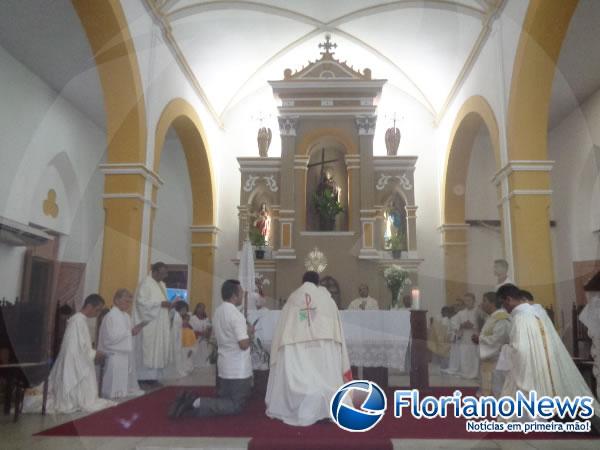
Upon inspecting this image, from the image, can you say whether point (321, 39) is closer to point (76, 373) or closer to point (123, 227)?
point (123, 227)

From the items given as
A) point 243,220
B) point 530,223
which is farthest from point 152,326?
point 530,223

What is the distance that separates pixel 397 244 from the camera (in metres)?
12.0

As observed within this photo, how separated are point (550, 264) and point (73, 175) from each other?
9.56 meters

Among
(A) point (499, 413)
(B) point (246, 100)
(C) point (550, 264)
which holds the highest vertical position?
(B) point (246, 100)

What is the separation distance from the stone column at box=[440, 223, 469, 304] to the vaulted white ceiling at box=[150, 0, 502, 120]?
2969mm

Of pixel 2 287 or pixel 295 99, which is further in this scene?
pixel 295 99

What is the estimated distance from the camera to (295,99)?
1205cm

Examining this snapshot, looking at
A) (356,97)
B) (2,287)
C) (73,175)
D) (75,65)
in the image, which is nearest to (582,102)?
(356,97)

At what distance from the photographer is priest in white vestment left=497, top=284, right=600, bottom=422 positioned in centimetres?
471

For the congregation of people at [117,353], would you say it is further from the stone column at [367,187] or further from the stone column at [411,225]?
the stone column at [411,225]

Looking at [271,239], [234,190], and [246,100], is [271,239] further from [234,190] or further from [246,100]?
[246,100]

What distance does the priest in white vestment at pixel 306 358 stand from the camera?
15.6 ft

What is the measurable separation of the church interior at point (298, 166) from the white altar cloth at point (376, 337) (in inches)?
0.9

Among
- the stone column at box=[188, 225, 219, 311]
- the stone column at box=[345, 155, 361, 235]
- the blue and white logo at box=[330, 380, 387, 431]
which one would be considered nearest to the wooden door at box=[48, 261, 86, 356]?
the stone column at box=[188, 225, 219, 311]
